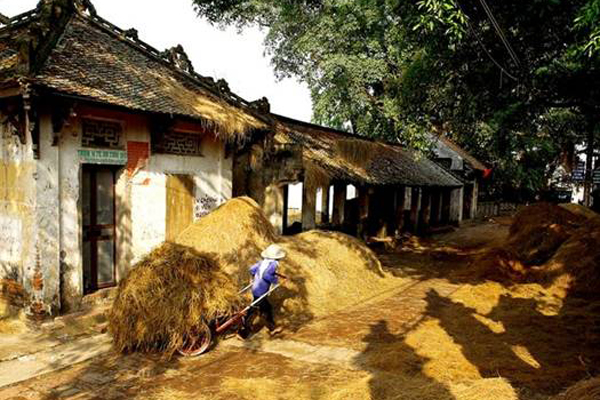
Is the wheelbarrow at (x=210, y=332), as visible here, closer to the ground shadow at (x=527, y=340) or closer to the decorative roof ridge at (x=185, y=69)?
the ground shadow at (x=527, y=340)

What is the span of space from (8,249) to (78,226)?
4.49 feet

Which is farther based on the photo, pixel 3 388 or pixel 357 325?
pixel 357 325

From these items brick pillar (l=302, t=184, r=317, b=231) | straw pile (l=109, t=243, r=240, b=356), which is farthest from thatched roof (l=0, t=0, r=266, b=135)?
straw pile (l=109, t=243, r=240, b=356)

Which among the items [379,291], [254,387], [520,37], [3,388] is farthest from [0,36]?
[520,37]

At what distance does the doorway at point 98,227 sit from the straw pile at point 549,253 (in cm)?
964

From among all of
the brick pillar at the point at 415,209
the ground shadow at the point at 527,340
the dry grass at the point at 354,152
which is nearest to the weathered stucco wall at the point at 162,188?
the ground shadow at the point at 527,340

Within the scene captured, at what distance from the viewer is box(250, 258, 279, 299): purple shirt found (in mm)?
7664

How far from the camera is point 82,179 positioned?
9211 mm

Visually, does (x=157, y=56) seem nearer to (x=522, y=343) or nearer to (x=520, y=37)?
(x=520, y=37)

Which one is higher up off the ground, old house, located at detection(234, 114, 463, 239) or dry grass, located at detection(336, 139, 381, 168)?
dry grass, located at detection(336, 139, 381, 168)

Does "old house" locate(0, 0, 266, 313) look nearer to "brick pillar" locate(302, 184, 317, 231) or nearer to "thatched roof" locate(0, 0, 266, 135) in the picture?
"thatched roof" locate(0, 0, 266, 135)

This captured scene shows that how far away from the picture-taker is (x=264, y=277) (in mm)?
7668

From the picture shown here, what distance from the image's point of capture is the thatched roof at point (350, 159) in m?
15.5

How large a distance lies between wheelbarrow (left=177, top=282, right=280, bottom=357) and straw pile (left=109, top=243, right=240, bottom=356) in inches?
4.7
